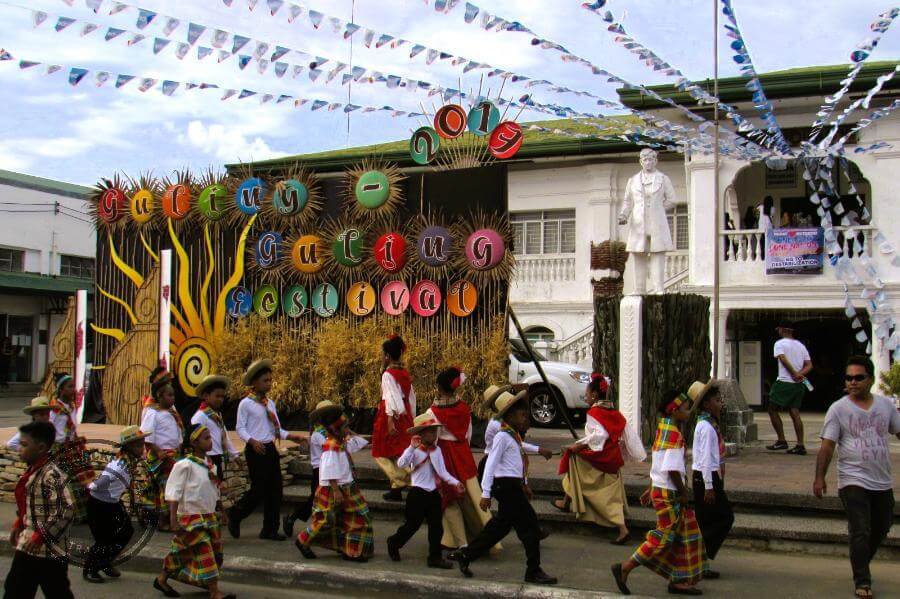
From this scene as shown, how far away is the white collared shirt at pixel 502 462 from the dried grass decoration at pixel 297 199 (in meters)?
7.10

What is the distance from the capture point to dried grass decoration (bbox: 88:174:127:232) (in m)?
15.3

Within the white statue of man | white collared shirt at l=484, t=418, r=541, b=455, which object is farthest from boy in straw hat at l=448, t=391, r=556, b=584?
the white statue of man

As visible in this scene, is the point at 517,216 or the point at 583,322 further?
the point at 517,216

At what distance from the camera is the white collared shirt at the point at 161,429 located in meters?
8.45

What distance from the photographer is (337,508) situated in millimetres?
8047

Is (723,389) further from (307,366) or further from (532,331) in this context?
(532,331)

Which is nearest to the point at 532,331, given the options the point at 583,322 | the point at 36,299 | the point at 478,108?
the point at 583,322

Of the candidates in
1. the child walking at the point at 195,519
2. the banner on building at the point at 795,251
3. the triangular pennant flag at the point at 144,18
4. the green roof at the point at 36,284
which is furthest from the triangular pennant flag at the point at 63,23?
the green roof at the point at 36,284

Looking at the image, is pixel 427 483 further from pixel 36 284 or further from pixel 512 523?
pixel 36 284

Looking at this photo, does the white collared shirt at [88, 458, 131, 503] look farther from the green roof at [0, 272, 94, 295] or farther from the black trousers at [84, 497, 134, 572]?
the green roof at [0, 272, 94, 295]

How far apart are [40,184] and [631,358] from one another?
29830 millimetres

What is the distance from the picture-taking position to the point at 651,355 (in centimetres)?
1172

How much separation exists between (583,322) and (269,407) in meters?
14.5

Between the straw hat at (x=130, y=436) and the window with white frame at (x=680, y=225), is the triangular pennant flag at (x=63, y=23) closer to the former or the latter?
the straw hat at (x=130, y=436)
